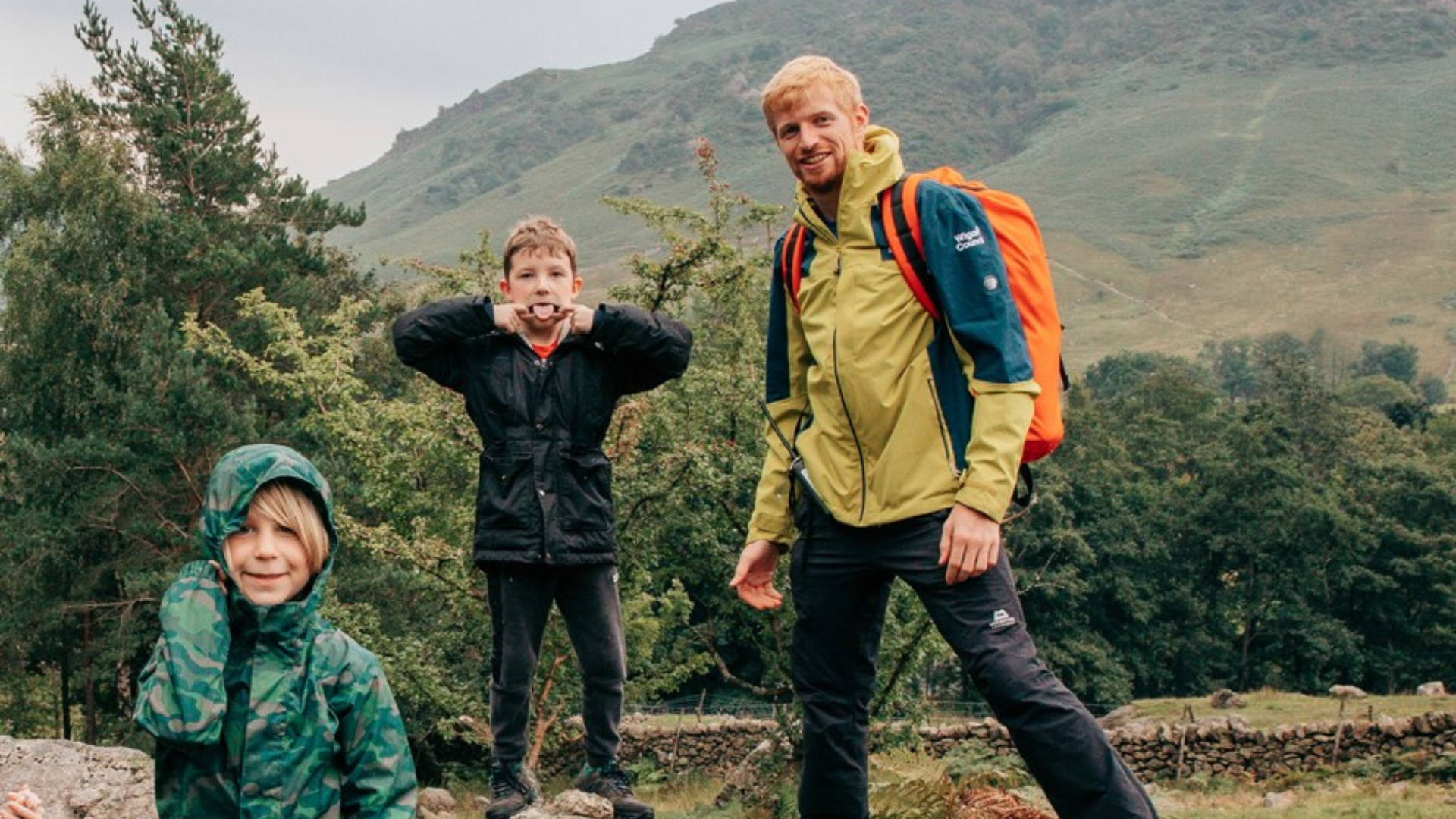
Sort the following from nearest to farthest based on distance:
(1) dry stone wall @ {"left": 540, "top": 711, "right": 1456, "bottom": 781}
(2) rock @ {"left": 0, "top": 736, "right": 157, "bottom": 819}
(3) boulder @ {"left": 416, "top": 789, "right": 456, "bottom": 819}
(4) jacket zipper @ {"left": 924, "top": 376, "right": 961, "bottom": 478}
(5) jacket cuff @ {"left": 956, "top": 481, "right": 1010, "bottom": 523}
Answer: (5) jacket cuff @ {"left": 956, "top": 481, "right": 1010, "bottom": 523} < (4) jacket zipper @ {"left": 924, "top": 376, "right": 961, "bottom": 478} < (2) rock @ {"left": 0, "top": 736, "right": 157, "bottom": 819} < (3) boulder @ {"left": 416, "top": 789, "right": 456, "bottom": 819} < (1) dry stone wall @ {"left": 540, "top": 711, "right": 1456, "bottom": 781}

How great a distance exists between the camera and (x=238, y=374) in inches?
1078

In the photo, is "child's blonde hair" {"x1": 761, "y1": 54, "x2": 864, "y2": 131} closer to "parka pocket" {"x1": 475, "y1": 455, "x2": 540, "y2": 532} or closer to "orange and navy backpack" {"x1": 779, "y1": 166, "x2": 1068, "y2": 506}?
"orange and navy backpack" {"x1": 779, "y1": 166, "x2": 1068, "y2": 506}

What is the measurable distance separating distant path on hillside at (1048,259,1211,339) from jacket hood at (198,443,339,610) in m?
144

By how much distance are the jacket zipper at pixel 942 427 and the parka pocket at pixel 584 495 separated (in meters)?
1.53

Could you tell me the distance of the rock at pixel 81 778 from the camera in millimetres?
5027

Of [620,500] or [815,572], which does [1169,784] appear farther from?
[815,572]

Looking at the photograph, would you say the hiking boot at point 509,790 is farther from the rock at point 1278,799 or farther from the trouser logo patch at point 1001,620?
the rock at point 1278,799

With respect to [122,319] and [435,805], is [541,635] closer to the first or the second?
[435,805]

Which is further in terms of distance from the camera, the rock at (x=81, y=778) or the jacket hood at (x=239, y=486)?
the rock at (x=81, y=778)

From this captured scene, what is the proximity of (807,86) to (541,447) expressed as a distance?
64.9 inches

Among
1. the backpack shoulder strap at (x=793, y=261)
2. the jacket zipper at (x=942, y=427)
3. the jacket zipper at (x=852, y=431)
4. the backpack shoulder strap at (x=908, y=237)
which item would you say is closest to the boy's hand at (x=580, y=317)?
the backpack shoulder strap at (x=793, y=261)

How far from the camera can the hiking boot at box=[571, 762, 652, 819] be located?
477cm

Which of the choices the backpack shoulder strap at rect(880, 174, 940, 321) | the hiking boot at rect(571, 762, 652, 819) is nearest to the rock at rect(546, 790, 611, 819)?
the hiking boot at rect(571, 762, 652, 819)

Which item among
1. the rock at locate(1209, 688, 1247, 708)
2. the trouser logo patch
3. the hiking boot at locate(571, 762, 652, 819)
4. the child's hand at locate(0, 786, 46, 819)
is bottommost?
the rock at locate(1209, 688, 1247, 708)
